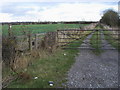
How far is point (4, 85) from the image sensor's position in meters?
4.18

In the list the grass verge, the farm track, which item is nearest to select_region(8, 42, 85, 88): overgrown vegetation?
the grass verge

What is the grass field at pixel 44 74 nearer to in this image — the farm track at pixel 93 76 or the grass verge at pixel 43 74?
the grass verge at pixel 43 74

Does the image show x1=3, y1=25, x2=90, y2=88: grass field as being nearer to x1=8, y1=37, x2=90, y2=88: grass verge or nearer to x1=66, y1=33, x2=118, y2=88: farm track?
x1=8, y1=37, x2=90, y2=88: grass verge

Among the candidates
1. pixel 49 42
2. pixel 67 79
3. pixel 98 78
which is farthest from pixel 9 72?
pixel 49 42

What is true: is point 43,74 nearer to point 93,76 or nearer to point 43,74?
point 43,74

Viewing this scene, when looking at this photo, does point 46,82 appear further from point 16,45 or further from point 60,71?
point 16,45

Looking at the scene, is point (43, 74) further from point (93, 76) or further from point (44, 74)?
point (93, 76)

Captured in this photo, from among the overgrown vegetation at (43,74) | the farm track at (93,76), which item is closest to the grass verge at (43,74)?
the overgrown vegetation at (43,74)

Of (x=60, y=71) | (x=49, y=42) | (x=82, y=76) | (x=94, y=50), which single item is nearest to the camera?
(x=82, y=76)

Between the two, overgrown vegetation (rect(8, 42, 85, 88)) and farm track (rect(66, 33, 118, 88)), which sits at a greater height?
overgrown vegetation (rect(8, 42, 85, 88))

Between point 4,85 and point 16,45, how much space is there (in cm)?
191

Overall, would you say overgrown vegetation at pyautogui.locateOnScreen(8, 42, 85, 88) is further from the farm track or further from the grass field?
the farm track

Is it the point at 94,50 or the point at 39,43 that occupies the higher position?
the point at 39,43

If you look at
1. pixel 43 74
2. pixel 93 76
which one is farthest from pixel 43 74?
pixel 93 76
